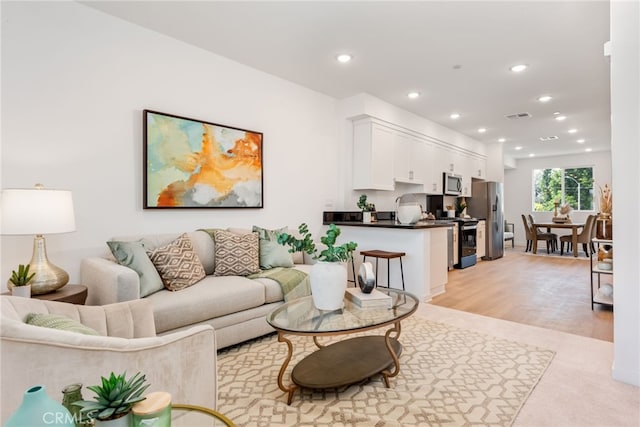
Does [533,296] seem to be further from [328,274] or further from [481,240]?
[328,274]

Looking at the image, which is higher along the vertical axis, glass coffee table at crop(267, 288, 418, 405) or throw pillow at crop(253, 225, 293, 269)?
throw pillow at crop(253, 225, 293, 269)

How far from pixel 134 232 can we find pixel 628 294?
360cm

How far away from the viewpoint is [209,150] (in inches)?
134

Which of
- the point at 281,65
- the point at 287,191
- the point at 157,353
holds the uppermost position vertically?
the point at 281,65

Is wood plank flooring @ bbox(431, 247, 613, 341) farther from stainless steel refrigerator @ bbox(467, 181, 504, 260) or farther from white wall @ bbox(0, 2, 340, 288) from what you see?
white wall @ bbox(0, 2, 340, 288)

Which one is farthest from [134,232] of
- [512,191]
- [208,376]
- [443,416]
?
[512,191]

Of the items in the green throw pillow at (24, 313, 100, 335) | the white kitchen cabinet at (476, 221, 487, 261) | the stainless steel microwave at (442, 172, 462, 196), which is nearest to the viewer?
the green throw pillow at (24, 313, 100, 335)

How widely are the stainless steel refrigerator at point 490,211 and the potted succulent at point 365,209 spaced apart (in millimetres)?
3647

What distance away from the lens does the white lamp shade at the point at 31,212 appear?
197 cm

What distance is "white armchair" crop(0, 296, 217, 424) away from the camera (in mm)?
978

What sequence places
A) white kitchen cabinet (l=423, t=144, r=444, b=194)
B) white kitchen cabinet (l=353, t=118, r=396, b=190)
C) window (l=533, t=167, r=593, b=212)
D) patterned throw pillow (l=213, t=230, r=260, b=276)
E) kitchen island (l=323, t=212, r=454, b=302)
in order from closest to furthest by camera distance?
patterned throw pillow (l=213, t=230, r=260, b=276), kitchen island (l=323, t=212, r=454, b=302), white kitchen cabinet (l=353, t=118, r=396, b=190), white kitchen cabinet (l=423, t=144, r=444, b=194), window (l=533, t=167, r=593, b=212)

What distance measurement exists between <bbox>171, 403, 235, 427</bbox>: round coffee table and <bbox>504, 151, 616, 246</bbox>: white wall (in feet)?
35.9

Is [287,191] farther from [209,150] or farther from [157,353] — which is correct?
[157,353]

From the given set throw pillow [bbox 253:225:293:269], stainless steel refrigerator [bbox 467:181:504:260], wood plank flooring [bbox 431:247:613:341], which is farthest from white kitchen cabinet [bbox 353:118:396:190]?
stainless steel refrigerator [bbox 467:181:504:260]
